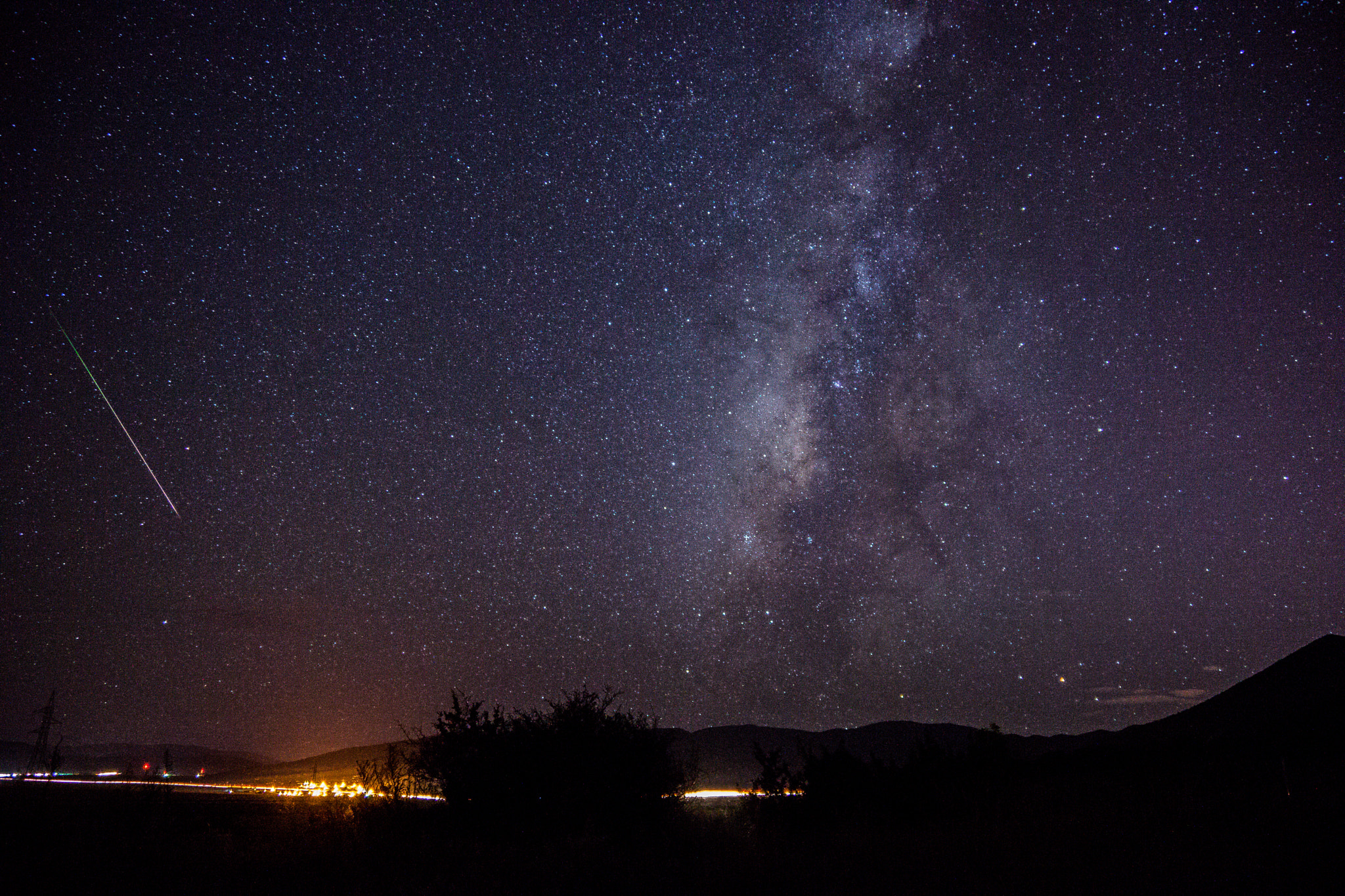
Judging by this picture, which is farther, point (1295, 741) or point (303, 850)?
point (1295, 741)

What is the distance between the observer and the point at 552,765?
12984mm

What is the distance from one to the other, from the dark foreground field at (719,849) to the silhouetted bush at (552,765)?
0.29 metres

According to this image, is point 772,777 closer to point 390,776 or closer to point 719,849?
point 719,849

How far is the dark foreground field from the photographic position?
8.23 meters

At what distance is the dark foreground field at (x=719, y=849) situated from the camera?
8.23 meters

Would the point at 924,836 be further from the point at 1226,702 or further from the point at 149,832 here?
the point at 1226,702

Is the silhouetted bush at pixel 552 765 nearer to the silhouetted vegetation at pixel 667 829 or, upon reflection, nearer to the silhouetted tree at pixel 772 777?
the silhouetted vegetation at pixel 667 829

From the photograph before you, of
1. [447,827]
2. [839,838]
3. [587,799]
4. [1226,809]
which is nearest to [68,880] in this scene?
[447,827]

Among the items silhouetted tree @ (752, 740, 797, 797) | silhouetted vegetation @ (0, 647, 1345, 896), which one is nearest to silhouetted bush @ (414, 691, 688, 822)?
silhouetted vegetation @ (0, 647, 1345, 896)

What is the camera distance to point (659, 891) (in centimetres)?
828

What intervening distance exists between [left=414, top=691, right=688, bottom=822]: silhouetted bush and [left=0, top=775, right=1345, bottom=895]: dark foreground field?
29 centimetres

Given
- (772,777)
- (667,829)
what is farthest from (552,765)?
(772,777)

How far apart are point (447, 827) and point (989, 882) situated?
9216 mm

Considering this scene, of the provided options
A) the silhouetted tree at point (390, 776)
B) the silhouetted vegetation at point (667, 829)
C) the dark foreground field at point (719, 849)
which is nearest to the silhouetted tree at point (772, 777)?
the silhouetted vegetation at point (667, 829)
